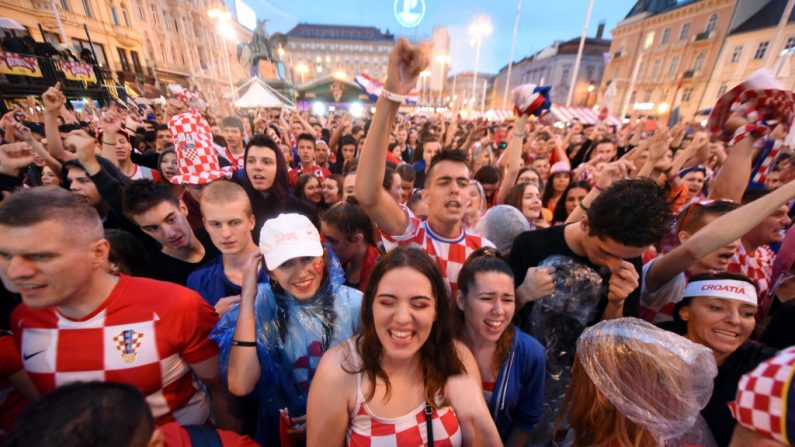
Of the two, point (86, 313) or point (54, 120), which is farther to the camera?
point (54, 120)

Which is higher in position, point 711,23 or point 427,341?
point 711,23

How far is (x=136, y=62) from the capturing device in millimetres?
8477

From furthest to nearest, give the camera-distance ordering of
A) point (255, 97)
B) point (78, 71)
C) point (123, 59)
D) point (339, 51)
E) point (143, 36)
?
point (339, 51), point (255, 97), point (78, 71), point (123, 59), point (143, 36)

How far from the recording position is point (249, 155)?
332cm

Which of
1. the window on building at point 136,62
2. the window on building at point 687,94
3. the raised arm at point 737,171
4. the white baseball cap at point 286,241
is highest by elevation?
the window on building at point 687,94

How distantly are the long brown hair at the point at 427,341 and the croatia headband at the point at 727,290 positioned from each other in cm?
162

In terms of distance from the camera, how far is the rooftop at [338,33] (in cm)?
8781

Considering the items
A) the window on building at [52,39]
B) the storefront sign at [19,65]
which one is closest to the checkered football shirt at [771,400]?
the storefront sign at [19,65]

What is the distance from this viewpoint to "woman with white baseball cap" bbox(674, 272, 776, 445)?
1.65 m

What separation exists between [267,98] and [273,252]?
12556mm

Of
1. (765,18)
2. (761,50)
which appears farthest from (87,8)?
(765,18)

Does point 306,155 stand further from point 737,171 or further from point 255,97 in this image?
point 255,97

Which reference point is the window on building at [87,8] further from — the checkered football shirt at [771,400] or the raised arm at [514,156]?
the checkered football shirt at [771,400]

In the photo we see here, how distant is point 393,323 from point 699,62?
4373 centimetres
